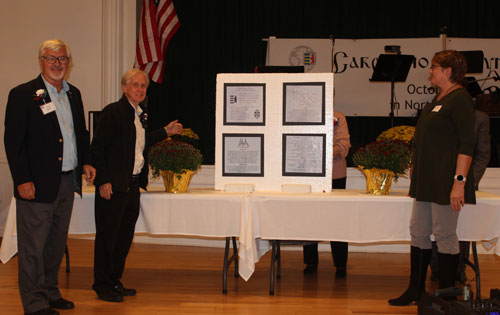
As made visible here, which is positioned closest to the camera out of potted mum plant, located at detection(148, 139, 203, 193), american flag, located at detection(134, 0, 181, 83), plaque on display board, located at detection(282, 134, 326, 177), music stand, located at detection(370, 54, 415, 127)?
potted mum plant, located at detection(148, 139, 203, 193)

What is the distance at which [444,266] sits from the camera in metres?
3.31

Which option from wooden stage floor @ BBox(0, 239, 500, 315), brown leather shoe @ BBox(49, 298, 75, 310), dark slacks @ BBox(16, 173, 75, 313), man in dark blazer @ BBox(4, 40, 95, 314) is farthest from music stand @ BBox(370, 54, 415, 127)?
brown leather shoe @ BBox(49, 298, 75, 310)

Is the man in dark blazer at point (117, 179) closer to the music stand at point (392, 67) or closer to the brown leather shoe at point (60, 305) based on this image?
the brown leather shoe at point (60, 305)

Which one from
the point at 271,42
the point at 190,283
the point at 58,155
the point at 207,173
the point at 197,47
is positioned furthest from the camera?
Answer: the point at 197,47

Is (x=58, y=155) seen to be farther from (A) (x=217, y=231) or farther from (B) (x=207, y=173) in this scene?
(B) (x=207, y=173)

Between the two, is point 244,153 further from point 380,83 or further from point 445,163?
point 380,83

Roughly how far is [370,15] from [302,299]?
18.3 feet

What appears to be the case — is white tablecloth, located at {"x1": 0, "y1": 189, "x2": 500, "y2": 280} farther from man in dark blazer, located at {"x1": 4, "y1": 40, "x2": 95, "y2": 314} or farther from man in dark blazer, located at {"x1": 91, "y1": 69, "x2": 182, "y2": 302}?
man in dark blazer, located at {"x1": 4, "y1": 40, "x2": 95, "y2": 314}

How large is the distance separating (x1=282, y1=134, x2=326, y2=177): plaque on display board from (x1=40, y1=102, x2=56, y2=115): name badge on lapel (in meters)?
1.63

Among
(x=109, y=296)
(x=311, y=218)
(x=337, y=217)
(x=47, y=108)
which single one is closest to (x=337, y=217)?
(x=337, y=217)

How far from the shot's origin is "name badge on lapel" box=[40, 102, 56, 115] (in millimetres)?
3137

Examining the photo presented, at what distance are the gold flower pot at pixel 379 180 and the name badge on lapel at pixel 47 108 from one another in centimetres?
208

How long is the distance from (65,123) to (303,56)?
498 centimetres

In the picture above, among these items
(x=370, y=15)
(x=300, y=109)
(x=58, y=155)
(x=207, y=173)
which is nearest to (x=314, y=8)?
(x=370, y=15)
